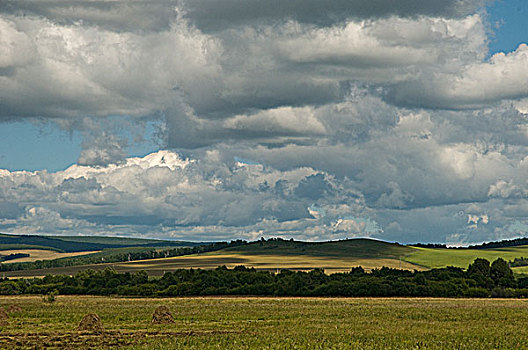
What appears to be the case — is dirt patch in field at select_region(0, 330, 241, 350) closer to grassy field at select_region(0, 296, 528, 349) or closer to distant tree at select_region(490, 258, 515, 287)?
grassy field at select_region(0, 296, 528, 349)

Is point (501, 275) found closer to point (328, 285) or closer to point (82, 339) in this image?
point (328, 285)

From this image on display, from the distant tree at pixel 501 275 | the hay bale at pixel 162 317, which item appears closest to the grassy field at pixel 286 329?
the hay bale at pixel 162 317

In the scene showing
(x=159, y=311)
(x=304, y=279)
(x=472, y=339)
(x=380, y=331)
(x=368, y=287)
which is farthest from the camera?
(x=304, y=279)

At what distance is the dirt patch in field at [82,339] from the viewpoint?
66312 millimetres

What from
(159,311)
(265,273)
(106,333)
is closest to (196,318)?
(159,311)

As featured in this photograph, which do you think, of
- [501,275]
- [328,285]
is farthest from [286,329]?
[501,275]

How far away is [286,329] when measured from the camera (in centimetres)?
8519

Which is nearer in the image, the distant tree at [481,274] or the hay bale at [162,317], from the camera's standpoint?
the hay bale at [162,317]

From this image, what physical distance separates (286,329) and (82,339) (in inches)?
988

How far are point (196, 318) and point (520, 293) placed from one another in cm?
10090

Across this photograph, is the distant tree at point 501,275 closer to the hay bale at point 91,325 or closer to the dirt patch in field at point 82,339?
the dirt patch in field at point 82,339

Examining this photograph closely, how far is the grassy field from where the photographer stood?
2726 inches

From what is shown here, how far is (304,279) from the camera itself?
183500 millimetres

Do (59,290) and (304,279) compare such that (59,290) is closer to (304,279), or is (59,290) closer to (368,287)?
(304,279)
